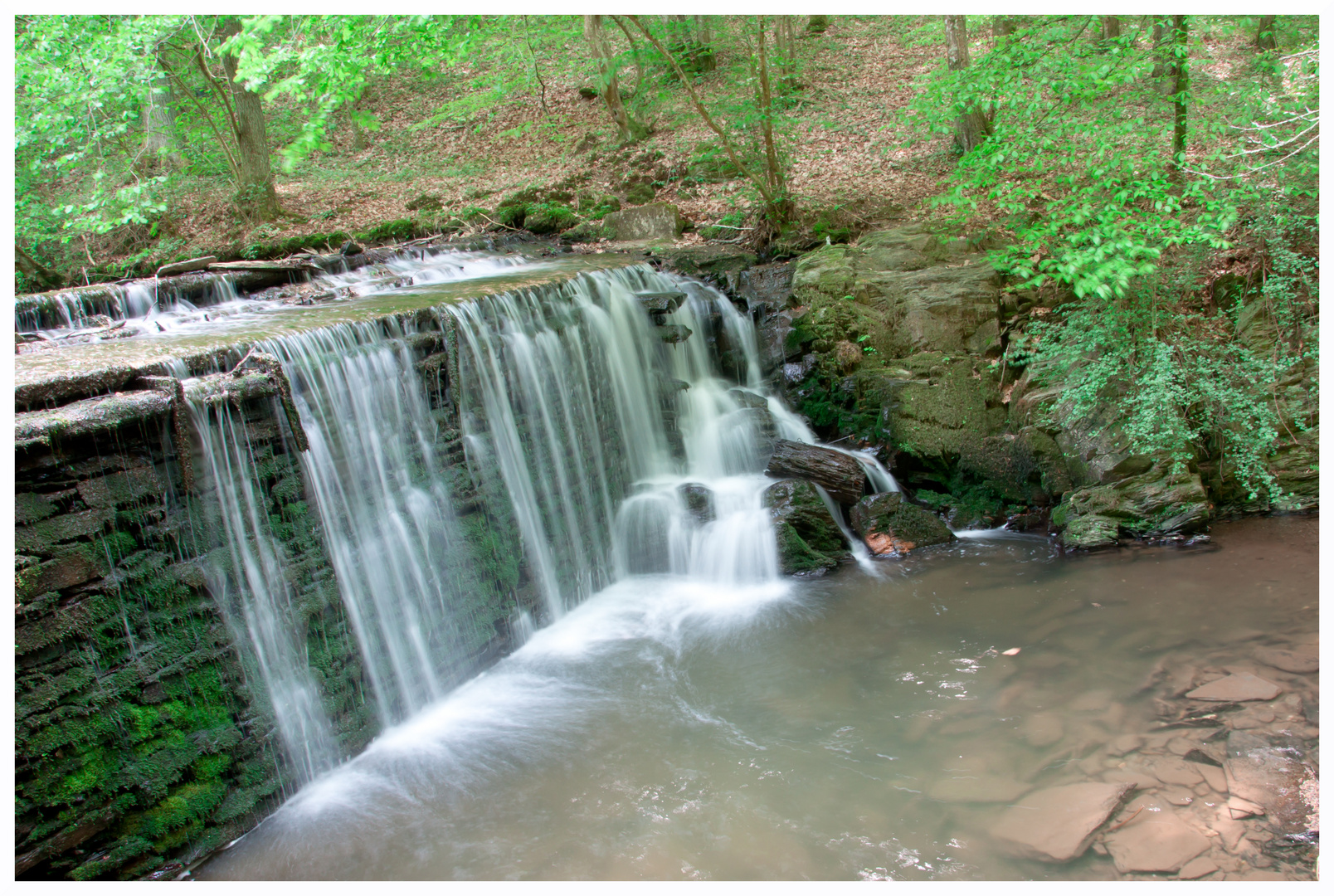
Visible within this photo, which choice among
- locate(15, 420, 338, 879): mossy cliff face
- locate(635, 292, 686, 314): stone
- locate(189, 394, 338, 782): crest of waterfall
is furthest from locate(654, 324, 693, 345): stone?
locate(15, 420, 338, 879): mossy cliff face

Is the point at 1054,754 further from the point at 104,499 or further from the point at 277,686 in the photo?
the point at 104,499

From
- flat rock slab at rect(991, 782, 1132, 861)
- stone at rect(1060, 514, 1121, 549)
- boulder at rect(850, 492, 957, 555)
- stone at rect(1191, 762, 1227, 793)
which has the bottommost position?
stone at rect(1191, 762, 1227, 793)

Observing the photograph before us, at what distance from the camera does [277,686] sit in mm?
4566

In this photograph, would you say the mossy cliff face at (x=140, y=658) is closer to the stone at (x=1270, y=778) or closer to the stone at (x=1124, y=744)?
the stone at (x=1124, y=744)

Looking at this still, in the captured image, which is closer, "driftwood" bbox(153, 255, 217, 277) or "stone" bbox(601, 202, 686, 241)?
"driftwood" bbox(153, 255, 217, 277)

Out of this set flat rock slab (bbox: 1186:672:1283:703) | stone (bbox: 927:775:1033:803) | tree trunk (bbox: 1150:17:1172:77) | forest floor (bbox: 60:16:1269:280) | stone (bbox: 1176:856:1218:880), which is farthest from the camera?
forest floor (bbox: 60:16:1269:280)

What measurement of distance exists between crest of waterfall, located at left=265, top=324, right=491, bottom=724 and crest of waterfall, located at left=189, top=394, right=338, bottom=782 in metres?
0.41

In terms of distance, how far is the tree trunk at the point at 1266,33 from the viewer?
10063mm

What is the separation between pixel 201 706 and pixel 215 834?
0.69 meters

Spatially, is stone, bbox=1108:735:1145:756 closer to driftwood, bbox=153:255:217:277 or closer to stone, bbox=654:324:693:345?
stone, bbox=654:324:693:345

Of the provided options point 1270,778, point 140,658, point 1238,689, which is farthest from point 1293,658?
point 140,658

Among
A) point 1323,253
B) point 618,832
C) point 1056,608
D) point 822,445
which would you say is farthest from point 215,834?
point 1323,253

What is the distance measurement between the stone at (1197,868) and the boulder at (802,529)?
3671mm

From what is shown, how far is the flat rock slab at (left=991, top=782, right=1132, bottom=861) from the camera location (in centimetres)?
367
